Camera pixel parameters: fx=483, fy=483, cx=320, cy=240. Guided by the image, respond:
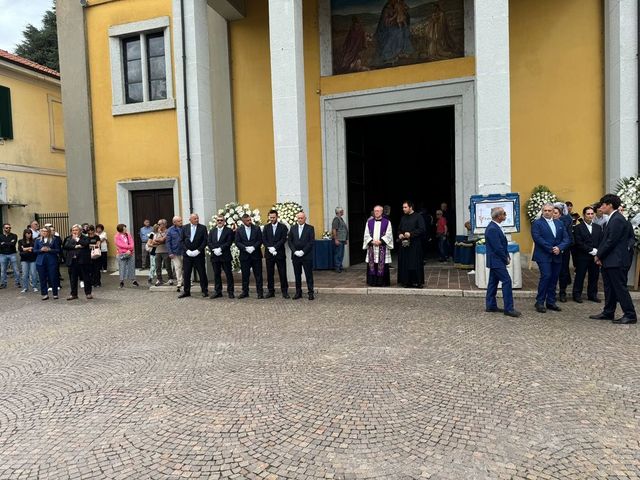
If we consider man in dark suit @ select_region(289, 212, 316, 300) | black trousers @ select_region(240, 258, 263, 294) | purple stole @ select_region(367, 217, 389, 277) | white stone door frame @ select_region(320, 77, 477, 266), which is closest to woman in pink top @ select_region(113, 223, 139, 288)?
black trousers @ select_region(240, 258, 263, 294)

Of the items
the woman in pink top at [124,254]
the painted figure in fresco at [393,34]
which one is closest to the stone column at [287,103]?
the painted figure in fresco at [393,34]

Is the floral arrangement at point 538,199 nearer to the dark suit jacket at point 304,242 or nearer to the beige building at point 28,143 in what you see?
the dark suit jacket at point 304,242

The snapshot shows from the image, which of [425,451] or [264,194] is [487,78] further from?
[425,451]

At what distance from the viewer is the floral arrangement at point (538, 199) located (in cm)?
1220

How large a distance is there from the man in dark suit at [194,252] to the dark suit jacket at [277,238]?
1406 millimetres

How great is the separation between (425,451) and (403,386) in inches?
48.4

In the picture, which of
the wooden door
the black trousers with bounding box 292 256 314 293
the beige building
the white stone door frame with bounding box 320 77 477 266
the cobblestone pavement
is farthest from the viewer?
the beige building

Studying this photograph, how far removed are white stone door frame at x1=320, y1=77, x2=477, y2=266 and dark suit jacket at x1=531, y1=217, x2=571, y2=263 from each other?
5.47 metres

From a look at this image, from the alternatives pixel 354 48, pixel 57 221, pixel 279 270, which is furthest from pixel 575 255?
pixel 57 221

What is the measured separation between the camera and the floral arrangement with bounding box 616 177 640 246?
8.99 m

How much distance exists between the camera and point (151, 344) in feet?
21.1

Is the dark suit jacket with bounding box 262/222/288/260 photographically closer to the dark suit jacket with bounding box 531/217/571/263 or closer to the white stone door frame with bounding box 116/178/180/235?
the dark suit jacket with bounding box 531/217/571/263

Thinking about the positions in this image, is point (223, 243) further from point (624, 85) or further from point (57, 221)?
point (57, 221)

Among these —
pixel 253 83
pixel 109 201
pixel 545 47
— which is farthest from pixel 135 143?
pixel 545 47
